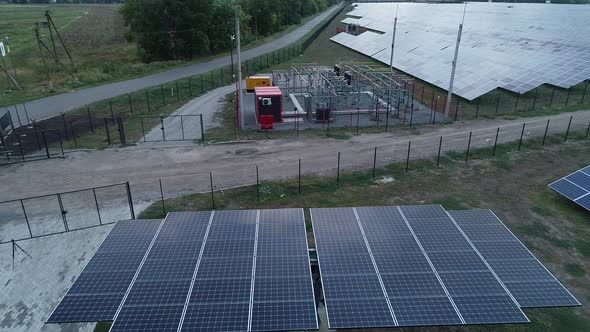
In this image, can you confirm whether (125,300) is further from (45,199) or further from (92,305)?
(45,199)

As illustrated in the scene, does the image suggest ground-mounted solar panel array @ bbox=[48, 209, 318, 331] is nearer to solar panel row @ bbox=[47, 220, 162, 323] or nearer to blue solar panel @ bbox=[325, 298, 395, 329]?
solar panel row @ bbox=[47, 220, 162, 323]

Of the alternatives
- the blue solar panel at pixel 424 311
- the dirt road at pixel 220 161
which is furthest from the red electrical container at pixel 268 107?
the blue solar panel at pixel 424 311

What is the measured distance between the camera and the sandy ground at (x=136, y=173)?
1709 centimetres

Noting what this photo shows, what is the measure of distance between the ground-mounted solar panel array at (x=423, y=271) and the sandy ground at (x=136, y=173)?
10.8 meters

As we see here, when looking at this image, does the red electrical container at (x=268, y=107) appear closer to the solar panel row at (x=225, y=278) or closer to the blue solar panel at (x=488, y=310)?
the solar panel row at (x=225, y=278)

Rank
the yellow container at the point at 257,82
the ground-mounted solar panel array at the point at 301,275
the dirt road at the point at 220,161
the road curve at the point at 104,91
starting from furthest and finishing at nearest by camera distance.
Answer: the yellow container at the point at 257,82 → the road curve at the point at 104,91 → the dirt road at the point at 220,161 → the ground-mounted solar panel array at the point at 301,275

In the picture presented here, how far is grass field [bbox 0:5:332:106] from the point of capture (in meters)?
50.7

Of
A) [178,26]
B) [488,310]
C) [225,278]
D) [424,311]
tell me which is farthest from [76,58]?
[488,310]

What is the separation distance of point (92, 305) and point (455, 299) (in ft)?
→ 35.8

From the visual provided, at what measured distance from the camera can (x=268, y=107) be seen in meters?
35.9

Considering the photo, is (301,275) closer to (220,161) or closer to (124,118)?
(220,161)

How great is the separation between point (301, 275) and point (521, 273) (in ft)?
23.9

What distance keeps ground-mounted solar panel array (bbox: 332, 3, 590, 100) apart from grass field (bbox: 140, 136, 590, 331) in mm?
16102

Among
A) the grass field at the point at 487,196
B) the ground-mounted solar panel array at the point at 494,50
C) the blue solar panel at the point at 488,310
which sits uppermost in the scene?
the ground-mounted solar panel array at the point at 494,50
